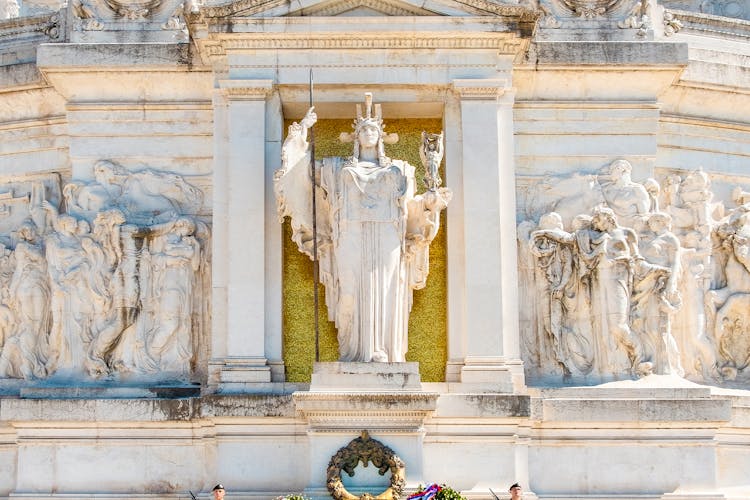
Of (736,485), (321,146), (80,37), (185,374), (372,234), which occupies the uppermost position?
(80,37)

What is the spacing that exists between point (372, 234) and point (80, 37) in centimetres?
581

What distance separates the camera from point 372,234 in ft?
72.0

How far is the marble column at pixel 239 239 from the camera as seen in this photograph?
22312 millimetres

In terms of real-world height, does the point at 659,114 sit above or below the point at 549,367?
above

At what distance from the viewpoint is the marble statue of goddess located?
71.6 feet

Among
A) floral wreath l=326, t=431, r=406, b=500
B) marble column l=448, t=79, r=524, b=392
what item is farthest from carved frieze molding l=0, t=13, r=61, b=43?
floral wreath l=326, t=431, r=406, b=500

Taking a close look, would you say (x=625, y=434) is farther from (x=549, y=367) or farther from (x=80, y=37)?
(x=80, y=37)

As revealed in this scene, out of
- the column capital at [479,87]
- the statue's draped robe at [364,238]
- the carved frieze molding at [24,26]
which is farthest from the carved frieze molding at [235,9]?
the carved frieze molding at [24,26]

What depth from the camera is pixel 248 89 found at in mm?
23016

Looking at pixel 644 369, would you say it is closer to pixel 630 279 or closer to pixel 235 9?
pixel 630 279

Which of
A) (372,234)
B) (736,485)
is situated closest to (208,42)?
(372,234)

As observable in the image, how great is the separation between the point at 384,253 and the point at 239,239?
219cm

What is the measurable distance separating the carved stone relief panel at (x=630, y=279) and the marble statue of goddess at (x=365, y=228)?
6.66 feet

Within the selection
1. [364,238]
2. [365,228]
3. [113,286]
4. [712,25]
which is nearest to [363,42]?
[365,228]
